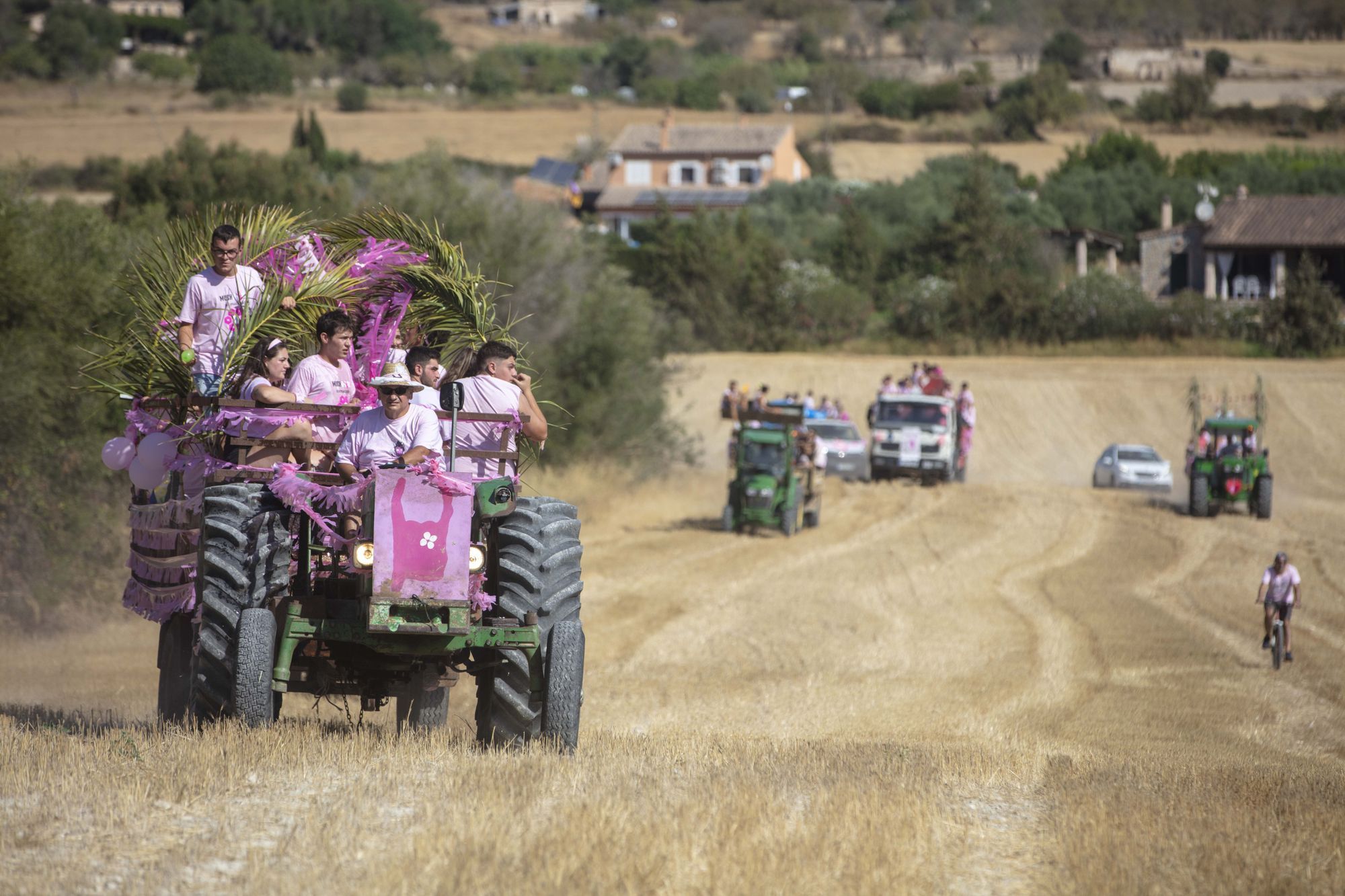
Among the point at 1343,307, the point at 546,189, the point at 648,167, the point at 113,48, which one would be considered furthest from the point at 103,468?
the point at 113,48

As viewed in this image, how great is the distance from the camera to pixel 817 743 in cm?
1116

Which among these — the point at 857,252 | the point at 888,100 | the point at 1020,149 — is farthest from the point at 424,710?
Result: the point at 888,100

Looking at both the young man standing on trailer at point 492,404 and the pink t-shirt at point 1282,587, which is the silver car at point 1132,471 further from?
the young man standing on trailer at point 492,404

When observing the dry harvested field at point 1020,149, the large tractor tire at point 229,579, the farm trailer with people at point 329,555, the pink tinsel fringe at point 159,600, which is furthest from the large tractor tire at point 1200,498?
the dry harvested field at point 1020,149

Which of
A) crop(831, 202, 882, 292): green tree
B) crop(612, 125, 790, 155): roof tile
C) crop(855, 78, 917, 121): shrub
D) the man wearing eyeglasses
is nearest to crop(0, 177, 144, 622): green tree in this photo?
the man wearing eyeglasses

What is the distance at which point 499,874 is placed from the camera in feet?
21.8

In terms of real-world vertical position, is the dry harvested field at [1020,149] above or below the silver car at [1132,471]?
above

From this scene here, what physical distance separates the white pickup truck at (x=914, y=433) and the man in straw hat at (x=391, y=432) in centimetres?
2681

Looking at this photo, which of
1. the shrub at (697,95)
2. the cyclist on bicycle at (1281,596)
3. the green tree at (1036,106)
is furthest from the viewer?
the shrub at (697,95)

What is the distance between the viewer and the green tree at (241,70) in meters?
99.2

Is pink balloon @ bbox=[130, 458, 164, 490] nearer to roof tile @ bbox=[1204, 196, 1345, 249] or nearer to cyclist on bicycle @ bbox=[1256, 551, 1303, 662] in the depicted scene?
cyclist on bicycle @ bbox=[1256, 551, 1303, 662]

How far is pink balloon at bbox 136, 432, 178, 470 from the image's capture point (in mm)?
10719

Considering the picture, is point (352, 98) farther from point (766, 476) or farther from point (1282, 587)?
point (1282, 587)

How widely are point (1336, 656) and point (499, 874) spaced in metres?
15.1
